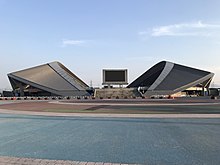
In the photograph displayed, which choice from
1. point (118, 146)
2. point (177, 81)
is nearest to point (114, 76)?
point (177, 81)

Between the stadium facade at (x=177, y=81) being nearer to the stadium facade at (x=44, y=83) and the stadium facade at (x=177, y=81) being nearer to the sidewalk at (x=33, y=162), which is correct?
the stadium facade at (x=44, y=83)

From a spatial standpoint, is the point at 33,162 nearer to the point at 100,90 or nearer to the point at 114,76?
the point at 100,90

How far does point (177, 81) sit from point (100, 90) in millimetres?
21891

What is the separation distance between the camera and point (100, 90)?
5994 cm

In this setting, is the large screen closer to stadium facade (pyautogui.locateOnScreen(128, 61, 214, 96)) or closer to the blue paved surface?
stadium facade (pyautogui.locateOnScreen(128, 61, 214, 96))

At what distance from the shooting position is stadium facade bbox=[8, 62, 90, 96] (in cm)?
5853

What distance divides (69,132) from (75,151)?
9.00ft

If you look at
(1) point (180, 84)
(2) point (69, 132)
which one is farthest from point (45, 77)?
(2) point (69, 132)

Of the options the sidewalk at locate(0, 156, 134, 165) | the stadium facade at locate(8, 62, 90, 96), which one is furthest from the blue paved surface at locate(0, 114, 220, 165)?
the stadium facade at locate(8, 62, 90, 96)

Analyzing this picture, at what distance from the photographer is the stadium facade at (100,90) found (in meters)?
57.4

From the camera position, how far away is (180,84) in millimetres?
57875

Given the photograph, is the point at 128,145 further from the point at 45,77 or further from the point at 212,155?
the point at 45,77

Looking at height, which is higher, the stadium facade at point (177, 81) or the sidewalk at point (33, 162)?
the stadium facade at point (177, 81)

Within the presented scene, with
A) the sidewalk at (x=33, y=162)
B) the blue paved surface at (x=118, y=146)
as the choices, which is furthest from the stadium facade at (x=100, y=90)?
the sidewalk at (x=33, y=162)
